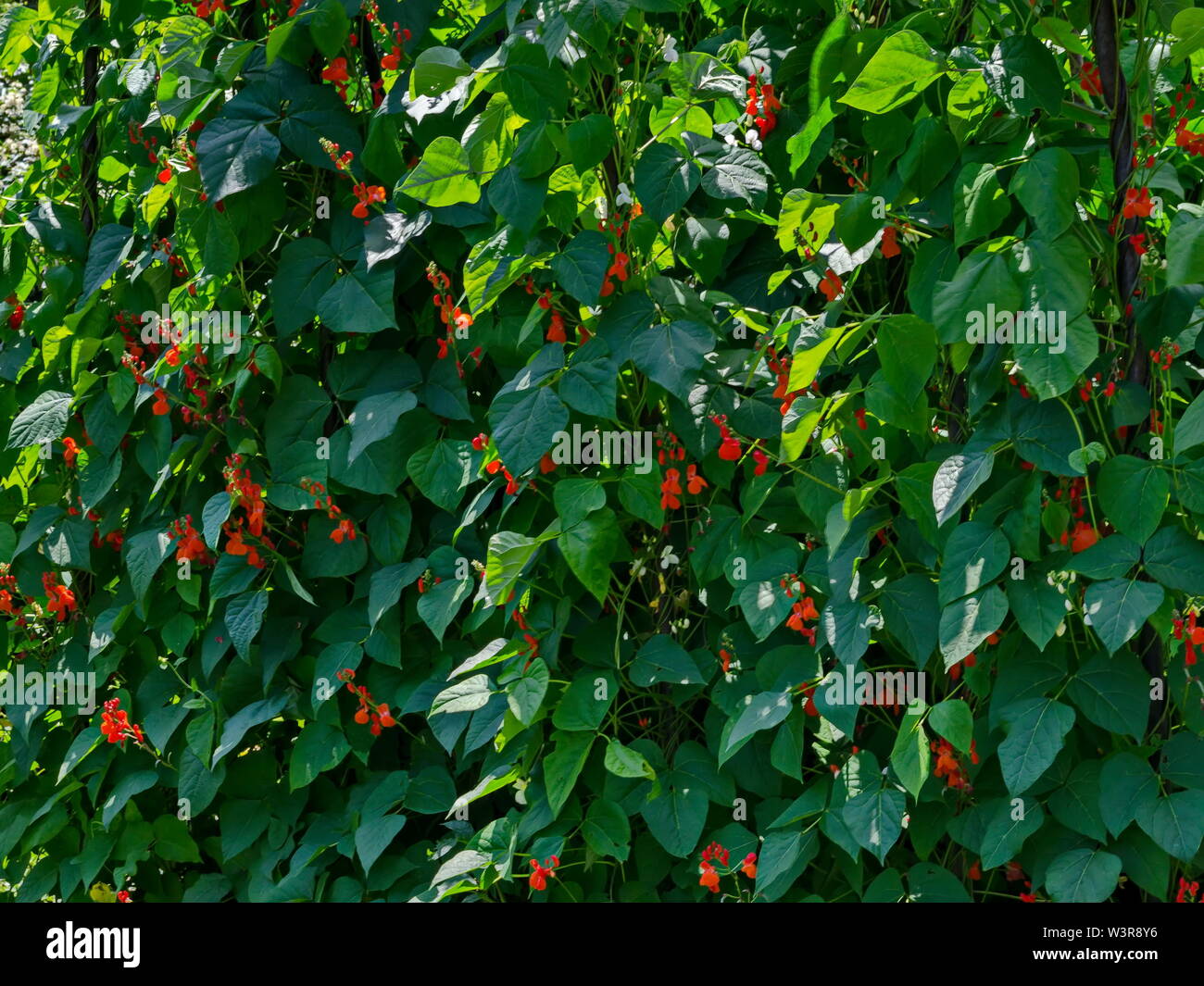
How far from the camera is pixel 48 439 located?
296 cm

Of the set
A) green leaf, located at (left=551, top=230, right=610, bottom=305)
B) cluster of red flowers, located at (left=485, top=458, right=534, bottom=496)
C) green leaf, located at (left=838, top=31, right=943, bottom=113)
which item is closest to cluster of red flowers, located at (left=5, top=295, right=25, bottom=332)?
cluster of red flowers, located at (left=485, top=458, right=534, bottom=496)

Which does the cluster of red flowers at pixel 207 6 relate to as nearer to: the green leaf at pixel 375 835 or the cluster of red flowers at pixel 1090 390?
the green leaf at pixel 375 835

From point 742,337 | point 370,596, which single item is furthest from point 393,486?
point 742,337

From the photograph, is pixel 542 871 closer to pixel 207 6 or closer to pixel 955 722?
pixel 955 722

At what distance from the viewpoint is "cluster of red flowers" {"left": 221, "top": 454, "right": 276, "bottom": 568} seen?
259cm

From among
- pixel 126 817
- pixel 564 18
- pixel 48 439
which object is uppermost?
pixel 564 18

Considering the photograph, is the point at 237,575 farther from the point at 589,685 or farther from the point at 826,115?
the point at 826,115

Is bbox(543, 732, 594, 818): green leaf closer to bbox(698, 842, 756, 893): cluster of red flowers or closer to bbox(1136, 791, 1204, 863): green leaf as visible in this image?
bbox(698, 842, 756, 893): cluster of red flowers

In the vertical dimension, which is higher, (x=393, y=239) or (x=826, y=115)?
(x=826, y=115)

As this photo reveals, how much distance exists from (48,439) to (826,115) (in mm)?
2019

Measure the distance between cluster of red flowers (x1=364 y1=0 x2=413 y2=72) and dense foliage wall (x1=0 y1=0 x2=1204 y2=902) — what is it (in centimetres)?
2

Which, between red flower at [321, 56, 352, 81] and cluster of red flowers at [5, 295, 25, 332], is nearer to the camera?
red flower at [321, 56, 352, 81]

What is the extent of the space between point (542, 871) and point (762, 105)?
1.45m

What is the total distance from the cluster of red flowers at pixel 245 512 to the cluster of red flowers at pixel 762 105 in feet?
4.22
